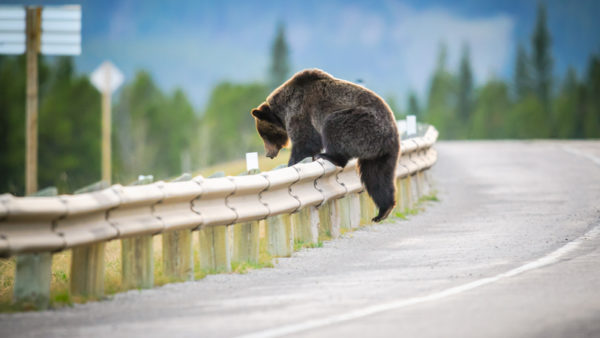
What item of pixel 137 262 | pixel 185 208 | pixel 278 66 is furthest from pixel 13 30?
pixel 278 66


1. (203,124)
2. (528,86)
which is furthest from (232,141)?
(528,86)

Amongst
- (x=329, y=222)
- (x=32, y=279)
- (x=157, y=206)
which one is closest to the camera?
(x=32, y=279)

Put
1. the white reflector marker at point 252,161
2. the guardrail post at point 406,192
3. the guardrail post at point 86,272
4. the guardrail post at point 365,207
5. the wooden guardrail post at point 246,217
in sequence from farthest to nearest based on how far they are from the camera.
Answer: the guardrail post at point 406,192 → the guardrail post at point 365,207 → the white reflector marker at point 252,161 → the wooden guardrail post at point 246,217 → the guardrail post at point 86,272

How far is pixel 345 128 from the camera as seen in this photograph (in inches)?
420

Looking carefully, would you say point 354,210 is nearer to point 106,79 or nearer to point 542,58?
point 106,79

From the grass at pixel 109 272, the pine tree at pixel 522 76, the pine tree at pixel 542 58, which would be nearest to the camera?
the grass at pixel 109 272

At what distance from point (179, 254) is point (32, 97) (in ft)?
47.9

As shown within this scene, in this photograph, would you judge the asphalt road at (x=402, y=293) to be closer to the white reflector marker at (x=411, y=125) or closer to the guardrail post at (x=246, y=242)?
the guardrail post at (x=246, y=242)

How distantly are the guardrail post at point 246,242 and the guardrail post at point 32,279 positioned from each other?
9.08 ft

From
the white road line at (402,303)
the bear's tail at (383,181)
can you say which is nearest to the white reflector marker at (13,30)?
the bear's tail at (383,181)

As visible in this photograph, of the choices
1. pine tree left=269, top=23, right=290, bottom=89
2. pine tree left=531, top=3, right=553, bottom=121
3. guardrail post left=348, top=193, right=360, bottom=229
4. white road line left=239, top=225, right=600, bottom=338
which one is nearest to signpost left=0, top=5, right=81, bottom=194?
guardrail post left=348, top=193, right=360, bottom=229

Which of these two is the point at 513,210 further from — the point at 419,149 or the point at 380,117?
the point at 380,117

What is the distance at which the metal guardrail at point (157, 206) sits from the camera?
659 centimetres

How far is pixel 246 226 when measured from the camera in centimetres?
937
